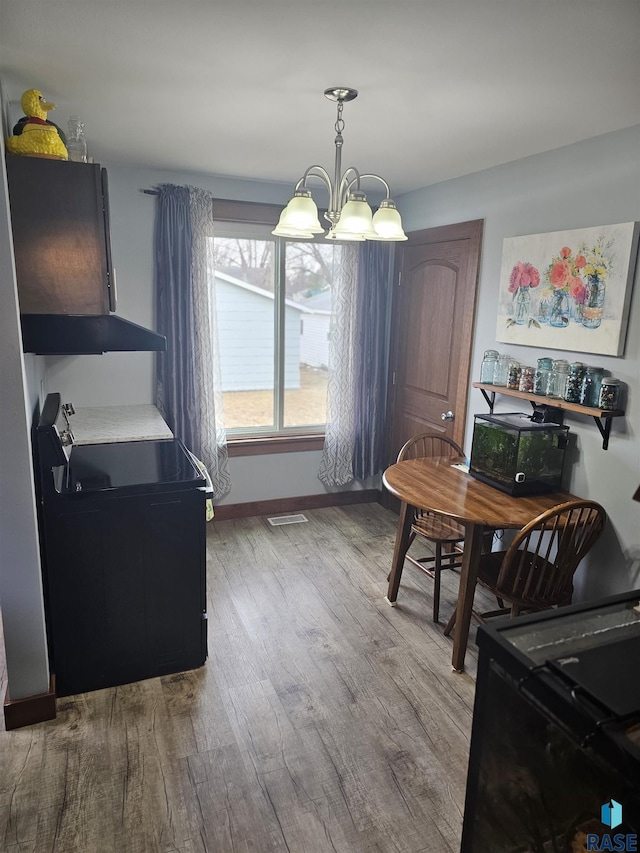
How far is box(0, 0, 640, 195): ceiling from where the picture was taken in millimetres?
1568

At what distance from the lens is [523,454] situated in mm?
2744

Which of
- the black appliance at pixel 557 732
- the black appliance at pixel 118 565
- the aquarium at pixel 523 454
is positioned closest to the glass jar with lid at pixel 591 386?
the aquarium at pixel 523 454

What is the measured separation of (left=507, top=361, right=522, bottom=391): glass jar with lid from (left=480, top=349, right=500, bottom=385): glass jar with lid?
0.18 meters

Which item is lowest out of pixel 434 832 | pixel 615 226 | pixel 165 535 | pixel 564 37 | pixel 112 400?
pixel 434 832

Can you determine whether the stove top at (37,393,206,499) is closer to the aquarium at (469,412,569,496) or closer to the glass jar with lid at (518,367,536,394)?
the aquarium at (469,412,569,496)

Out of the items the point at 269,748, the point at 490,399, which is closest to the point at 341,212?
the point at 490,399

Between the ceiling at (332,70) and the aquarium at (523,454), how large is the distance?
137 cm

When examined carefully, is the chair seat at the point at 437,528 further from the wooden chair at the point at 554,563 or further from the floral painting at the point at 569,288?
the floral painting at the point at 569,288

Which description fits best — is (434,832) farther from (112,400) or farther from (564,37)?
(112,400)

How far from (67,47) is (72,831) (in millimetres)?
2511

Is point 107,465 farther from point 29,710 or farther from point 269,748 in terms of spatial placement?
point 269,748

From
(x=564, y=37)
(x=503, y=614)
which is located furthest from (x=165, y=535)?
(x=564, y=37)

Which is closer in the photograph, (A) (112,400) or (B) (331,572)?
(B) (331,572)

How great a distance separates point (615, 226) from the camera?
253 centimetres
